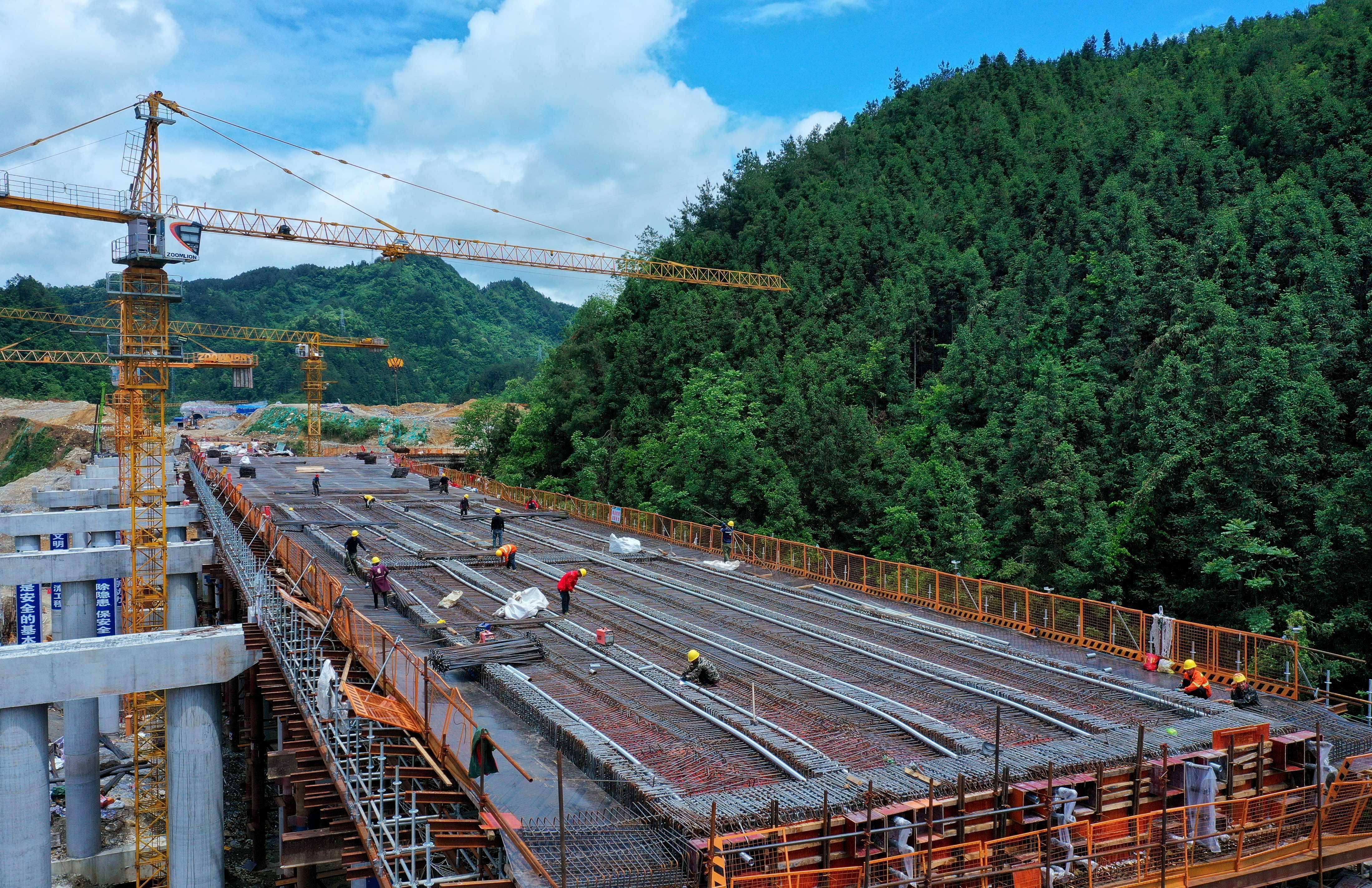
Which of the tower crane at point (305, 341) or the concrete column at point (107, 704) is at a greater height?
the tower crane at point (305, 341)

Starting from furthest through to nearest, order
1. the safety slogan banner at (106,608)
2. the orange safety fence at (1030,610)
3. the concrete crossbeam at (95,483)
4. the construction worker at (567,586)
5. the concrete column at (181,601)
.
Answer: the concrete crossbeam at (95,483), the safety slogan banner at (106,608), the concrete column at (181,601), the construction worker at (567,586), the orange safety fence at (1030,610)

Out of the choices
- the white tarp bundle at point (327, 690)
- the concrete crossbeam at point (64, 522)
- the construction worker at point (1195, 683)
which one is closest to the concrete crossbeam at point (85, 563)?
the concrete crossbeam at point (64, 522)

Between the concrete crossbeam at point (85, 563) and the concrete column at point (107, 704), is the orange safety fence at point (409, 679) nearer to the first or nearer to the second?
the concrete crossbeam at point (85, 563)

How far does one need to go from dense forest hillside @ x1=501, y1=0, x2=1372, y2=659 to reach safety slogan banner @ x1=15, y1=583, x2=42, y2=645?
30396 mm

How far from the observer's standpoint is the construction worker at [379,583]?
2425 centimetres

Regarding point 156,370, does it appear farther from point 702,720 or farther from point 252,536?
point 702,720

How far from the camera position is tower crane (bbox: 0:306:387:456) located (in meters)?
102

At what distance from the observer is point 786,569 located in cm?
3200

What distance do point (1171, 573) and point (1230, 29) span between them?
81.9 meters

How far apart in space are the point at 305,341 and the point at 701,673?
362 feet

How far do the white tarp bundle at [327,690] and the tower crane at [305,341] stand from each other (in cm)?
8860

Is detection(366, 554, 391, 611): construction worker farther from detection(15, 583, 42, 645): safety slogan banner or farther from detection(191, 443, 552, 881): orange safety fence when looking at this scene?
detection(15, 583, 42, 645): safety slogan banner

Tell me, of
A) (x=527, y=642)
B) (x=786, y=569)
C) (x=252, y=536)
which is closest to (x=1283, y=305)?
(x=786, y=569)

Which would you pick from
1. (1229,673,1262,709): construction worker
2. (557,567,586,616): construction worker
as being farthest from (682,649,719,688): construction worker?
(1229,673,1262,709): construction worker
